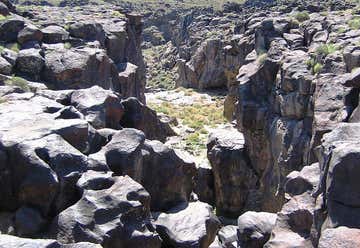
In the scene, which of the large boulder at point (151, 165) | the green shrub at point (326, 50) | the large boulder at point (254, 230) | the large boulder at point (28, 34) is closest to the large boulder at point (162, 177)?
the large boulder at point (151, 165)

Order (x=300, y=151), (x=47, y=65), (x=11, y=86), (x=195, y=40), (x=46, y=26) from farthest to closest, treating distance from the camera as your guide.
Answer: (x=195, y=40) → (x=46, y=26) → (x=47, y=65) → (x=300, y=151) → (x=11, y=86)

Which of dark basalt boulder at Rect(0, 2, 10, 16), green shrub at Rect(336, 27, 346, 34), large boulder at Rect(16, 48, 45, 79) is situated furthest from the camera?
dark basalt boulder at Rect(0, 2, 10, 16)

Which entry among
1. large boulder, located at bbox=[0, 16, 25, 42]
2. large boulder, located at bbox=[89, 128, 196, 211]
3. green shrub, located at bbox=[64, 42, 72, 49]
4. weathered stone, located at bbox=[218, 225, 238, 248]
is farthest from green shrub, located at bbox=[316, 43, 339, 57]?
large boulder, located at bbox=[0, 16, 25, 42]

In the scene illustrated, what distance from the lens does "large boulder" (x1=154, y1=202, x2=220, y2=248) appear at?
81.8 feet

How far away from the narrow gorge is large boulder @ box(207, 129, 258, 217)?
11 centimetres

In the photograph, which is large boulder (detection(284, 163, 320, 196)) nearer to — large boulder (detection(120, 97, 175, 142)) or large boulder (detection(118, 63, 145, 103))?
large boulder (detection(120, 97, 175, 142))

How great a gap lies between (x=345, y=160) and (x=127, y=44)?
5107cm

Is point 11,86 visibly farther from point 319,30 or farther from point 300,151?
point 319,30

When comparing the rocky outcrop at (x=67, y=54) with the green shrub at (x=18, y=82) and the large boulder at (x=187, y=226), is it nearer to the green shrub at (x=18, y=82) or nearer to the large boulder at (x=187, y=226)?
the green shrub at (x=18, y=82)

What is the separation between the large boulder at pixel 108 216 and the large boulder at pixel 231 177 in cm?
2898

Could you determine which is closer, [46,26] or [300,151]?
[300,151]

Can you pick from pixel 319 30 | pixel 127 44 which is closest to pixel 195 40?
pixel 127 44

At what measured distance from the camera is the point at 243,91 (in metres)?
52.1

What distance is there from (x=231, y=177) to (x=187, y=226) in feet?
86.6
